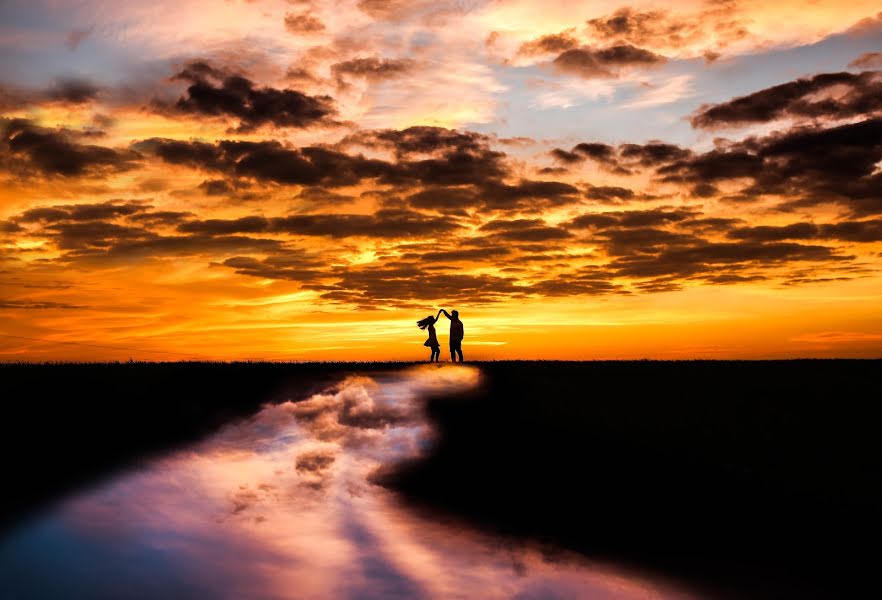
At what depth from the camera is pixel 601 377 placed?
34.1 m

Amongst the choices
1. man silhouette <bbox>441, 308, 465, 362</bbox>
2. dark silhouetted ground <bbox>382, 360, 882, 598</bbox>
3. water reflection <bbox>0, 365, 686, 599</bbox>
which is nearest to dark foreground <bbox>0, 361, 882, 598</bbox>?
dark silhouetted ground <bbox>382, 360, 882, 598</bbox>

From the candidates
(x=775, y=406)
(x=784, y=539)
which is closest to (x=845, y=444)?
(x=775, y=406)

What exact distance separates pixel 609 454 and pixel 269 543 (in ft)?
30.5

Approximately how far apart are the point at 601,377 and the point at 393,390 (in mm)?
9500

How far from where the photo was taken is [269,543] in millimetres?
14562

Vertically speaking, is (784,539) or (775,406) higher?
(775,406)

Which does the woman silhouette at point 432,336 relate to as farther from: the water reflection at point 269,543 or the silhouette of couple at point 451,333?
the water reflection at point 269,543

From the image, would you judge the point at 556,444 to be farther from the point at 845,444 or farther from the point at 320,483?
the point at 845,444

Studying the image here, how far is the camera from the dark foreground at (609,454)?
1445cm

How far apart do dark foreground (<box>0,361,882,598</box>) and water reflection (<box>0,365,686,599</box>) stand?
3.43 ft

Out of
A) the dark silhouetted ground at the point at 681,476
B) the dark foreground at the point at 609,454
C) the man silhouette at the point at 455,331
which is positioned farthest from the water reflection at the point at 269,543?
the man silhouette at the point at 455,331

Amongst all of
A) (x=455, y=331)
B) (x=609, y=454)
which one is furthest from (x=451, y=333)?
(x=609, y=454)

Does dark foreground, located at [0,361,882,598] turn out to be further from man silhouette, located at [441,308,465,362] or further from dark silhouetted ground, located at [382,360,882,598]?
man silhouette, located at [441,308,465,362]

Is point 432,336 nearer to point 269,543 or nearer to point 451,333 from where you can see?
point 451,333
